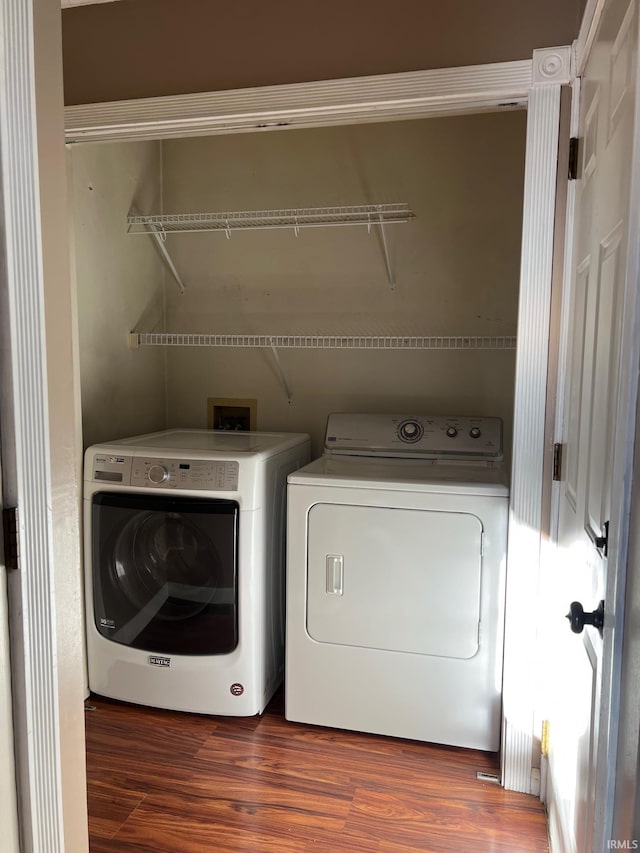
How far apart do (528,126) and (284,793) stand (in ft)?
6.80

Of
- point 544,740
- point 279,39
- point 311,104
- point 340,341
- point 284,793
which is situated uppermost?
point 279,39

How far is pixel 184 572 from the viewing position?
227 cm

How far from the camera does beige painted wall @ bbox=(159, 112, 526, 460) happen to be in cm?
262

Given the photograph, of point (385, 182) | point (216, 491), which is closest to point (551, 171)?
point (385, 182)

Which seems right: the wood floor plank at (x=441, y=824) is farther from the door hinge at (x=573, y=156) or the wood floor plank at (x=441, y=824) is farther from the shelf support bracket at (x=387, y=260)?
the shelf support bracket at (x=387, y=260)

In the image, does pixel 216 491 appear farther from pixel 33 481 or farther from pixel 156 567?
pixel 33 481

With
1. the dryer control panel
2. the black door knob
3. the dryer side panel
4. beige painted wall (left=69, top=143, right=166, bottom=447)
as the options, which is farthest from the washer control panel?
the black door knob

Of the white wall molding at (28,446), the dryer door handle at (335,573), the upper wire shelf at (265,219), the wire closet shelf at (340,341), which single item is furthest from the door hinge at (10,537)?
the upper wire shelf at (265,219)

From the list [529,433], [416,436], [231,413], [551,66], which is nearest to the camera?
[551,66]

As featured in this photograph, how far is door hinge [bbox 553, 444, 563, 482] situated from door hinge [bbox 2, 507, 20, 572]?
4.58 ft

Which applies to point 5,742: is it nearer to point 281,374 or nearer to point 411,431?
point 411,431

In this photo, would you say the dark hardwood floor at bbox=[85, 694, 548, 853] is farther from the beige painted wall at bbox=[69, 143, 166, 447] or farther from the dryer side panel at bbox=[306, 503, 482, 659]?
the beige painted wall at bbox=[69, 143, 166, 447]

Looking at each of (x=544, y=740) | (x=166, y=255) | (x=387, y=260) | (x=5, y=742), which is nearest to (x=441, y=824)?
(x=544, y=740)

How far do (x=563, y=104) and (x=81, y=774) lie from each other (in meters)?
1.96
